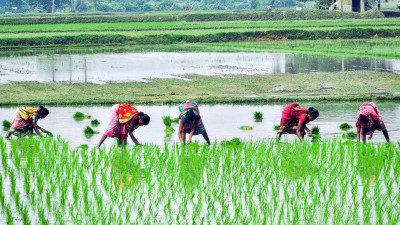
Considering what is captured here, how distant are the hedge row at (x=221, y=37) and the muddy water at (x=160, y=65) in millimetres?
5391

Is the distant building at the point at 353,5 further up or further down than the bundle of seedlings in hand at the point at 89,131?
further up

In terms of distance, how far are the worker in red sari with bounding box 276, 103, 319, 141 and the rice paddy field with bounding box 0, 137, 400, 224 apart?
1.12 feet

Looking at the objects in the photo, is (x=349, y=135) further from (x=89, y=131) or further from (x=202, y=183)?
(x=89, y=131)

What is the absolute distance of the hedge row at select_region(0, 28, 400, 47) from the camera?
3025 cm

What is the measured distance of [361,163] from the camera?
689cm

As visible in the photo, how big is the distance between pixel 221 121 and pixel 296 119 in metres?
2.88

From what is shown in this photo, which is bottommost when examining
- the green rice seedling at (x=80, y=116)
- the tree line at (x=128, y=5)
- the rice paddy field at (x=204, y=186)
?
the rice paddy field at (x=204, y=186)

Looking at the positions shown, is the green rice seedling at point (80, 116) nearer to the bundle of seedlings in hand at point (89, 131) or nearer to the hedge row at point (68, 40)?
the bundle of seedlings in hand at point (89, 131)

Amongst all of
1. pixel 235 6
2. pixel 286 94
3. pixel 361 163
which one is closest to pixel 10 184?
pixel 361 163

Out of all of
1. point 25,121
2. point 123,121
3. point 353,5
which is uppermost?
point 353,5

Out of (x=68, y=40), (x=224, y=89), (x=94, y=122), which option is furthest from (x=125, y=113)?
(x=68, y=40)

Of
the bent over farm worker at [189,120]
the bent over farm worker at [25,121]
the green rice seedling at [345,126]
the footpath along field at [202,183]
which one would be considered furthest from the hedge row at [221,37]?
the bent over farm worker at [189,120]

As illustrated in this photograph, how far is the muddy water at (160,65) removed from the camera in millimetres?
18031

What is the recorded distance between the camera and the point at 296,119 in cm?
822
